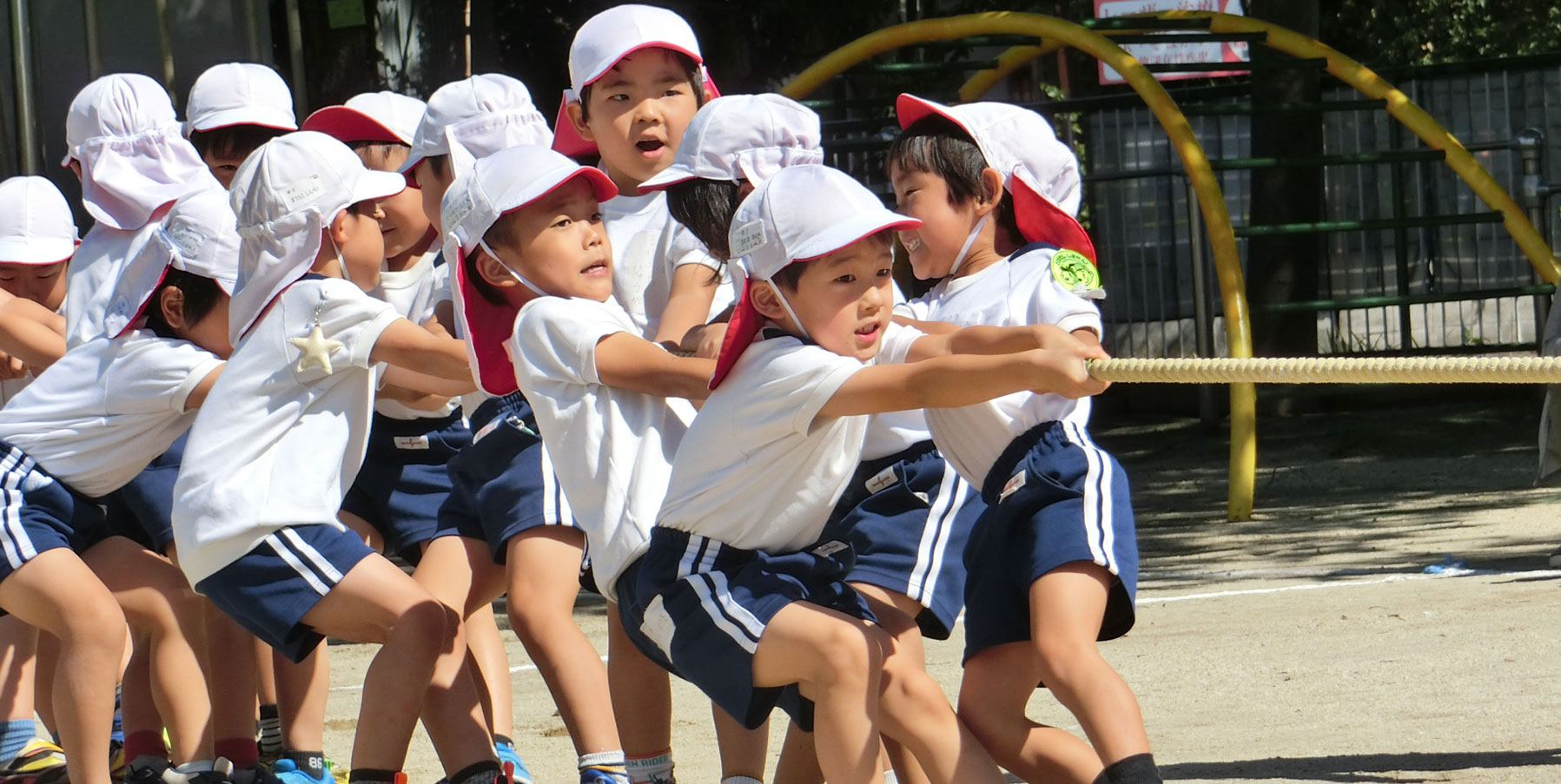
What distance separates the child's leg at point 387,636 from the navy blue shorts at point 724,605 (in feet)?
1.71

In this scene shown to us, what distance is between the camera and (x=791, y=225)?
3236mm

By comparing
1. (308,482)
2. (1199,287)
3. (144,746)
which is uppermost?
(308,482)

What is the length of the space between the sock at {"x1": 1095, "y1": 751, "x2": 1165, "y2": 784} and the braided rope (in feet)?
2.41

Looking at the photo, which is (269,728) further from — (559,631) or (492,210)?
(492,210)

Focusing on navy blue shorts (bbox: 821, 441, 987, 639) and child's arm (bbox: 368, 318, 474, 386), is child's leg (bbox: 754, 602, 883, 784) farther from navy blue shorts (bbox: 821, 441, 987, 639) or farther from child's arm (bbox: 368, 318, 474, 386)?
child's arm (bbox: 368, 318, 474, 386)

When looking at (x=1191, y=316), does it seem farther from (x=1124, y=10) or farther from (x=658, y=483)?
(x=658, y=483)

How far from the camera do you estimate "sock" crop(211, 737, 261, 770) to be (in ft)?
14.6

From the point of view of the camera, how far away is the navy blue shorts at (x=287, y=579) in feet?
12.1

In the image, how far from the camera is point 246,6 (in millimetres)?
9156

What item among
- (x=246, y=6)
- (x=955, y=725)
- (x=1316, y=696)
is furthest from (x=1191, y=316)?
(x=955, y=725)

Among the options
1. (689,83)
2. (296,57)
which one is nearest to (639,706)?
(689,83)

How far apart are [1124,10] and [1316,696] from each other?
35.0 feet

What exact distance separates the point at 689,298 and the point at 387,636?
2.96 feet

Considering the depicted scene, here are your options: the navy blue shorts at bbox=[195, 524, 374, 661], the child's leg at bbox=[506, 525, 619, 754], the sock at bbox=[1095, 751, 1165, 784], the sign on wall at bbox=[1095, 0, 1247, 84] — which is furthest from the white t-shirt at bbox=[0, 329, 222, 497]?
the sign on wall at bbox=[1095, 0, 1247, 84]
